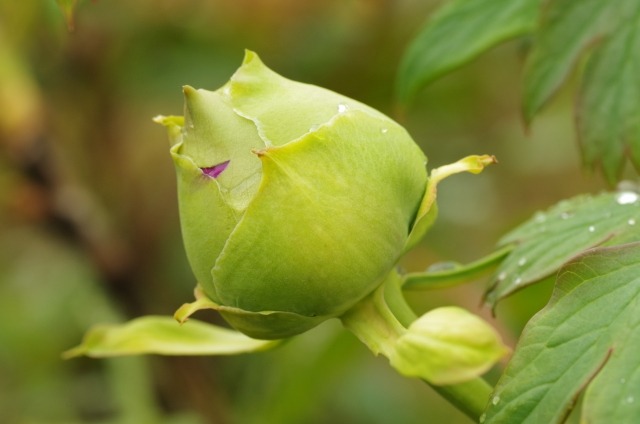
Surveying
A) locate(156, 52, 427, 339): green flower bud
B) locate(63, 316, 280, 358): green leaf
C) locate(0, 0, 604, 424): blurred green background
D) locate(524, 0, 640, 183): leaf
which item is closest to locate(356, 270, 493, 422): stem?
locate(156, 52, 427, 339): green flower bud

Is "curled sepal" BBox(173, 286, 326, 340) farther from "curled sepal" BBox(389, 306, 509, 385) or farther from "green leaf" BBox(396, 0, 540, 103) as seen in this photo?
"green leaf" BBox(396, 0, 540, 103)

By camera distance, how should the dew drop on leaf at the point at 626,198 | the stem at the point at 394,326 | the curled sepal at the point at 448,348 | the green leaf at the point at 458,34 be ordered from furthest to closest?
the green leaf at the point at 458,34
the dew drop on leaf at the point at 626,198
the stem at the point at 394,326
the curled sepal at the point at 448,348

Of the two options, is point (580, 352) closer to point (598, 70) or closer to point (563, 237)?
point (563, 237)

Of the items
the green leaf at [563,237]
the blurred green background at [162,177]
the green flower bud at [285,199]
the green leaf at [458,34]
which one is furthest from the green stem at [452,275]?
the blurred green background at [162,177]

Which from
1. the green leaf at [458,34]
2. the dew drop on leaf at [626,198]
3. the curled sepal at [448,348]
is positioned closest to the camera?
the curled sepal at [448,348]

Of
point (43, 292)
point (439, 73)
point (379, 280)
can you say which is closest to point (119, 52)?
point (43, 292)

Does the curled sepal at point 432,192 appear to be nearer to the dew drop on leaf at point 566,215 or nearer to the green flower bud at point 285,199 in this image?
the green flower bud at point 285,199

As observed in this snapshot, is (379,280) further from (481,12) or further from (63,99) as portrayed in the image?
(63,99)
